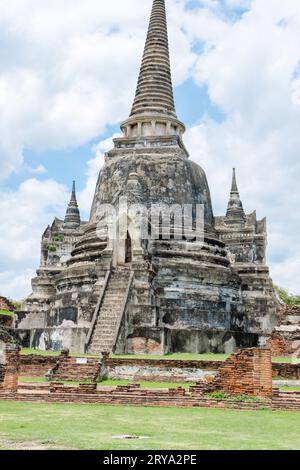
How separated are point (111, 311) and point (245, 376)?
9.43 metres

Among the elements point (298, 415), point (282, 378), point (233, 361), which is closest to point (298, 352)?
point (282, 378)

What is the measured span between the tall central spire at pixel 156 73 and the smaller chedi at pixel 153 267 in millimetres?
57

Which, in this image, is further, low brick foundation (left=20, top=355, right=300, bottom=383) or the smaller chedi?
the smaller chedi

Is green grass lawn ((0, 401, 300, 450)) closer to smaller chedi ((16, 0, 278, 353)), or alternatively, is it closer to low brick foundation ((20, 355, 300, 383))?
low brick foundation ((20, 355, 300, 383))

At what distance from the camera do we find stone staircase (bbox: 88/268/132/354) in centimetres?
2011

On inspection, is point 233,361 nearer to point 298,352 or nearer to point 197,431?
point 197,431

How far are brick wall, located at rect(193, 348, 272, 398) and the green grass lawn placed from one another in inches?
53.7

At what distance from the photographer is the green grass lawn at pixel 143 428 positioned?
673 cm

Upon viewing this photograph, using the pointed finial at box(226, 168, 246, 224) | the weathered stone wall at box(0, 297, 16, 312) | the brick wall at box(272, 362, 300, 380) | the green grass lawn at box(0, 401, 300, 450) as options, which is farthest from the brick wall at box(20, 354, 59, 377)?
the pointed finial at box(226, 168, 246, 224)

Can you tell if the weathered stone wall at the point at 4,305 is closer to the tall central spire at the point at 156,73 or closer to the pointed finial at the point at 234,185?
the tall central spire at the point at 156,73

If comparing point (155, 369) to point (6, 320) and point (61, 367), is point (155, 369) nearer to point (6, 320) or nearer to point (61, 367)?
point (61, 367)

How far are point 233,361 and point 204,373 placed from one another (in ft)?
12.6

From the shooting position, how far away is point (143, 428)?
322 inches

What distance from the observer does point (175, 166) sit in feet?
89.7
